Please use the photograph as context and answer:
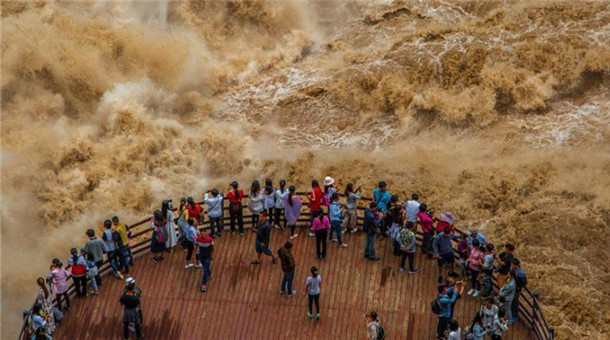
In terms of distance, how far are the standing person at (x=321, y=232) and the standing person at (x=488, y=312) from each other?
11.7 ft

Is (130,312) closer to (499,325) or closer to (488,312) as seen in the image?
(488,312)

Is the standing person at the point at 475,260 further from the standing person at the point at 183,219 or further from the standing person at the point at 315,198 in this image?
the standing person at the point at 183,219

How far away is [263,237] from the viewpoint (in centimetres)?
1723

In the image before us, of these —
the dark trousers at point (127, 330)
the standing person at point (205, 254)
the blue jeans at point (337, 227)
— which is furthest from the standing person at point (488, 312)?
the dark trousers at point (127, 330)

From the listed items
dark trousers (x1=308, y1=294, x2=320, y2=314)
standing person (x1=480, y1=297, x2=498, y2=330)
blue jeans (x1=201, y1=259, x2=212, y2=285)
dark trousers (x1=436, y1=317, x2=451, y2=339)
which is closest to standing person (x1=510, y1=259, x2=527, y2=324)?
standing person (x1=480, y1=297, x2=498, y2=330)

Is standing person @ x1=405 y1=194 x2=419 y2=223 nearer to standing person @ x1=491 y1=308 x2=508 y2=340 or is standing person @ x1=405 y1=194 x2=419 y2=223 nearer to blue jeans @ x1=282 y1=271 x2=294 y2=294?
blue jeans @ x1=282 y1=271 x2=294 y2=294

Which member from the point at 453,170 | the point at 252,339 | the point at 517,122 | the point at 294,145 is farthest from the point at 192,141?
the point at 252,339

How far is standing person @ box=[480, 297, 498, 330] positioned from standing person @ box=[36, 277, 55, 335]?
26.4 feet

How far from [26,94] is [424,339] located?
19.1 meters

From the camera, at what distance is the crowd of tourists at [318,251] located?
618 inches

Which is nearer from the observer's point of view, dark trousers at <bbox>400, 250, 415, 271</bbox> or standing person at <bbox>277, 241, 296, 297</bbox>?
standing person at <bbox>277, 241, 296, 297</bbox>

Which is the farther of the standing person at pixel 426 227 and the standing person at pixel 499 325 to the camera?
the standing person at pixel 426 227

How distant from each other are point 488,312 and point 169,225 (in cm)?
670

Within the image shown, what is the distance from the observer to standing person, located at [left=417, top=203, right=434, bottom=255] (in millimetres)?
17141
